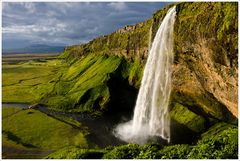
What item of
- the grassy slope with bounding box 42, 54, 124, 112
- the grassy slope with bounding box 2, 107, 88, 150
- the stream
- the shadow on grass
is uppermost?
the grassy slope with bounding box 42, 54, 124, 112

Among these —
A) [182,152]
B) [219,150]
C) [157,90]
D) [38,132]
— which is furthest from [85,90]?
[219,150]

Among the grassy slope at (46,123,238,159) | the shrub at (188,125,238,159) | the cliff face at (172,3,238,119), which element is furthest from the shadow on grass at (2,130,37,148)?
the shrub at (188,125,238,159)

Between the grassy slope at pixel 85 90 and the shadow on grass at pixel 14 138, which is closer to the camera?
the shadow on grass at pixel 14 138

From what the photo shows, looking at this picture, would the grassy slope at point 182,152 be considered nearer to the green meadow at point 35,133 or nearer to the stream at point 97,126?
the green meadow at point 35,133

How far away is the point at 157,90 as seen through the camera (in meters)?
50.4

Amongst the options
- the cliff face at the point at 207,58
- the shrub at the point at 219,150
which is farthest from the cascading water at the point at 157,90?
the shrub at the point at 219,150

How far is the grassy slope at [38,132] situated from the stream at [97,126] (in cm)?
149

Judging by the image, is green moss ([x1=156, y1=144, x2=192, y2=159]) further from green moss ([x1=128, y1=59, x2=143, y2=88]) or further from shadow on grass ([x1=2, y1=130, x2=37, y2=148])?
green moss ([x1=128, y1=59, x2=143, y2=88])

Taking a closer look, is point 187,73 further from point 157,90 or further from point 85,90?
point 85,90

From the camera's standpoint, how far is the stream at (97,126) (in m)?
42.2

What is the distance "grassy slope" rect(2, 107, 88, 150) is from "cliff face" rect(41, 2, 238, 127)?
873 centimetres

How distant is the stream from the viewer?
42.2m

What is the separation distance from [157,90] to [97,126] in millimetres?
9577

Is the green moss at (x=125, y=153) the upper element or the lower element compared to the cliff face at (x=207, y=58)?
lower
